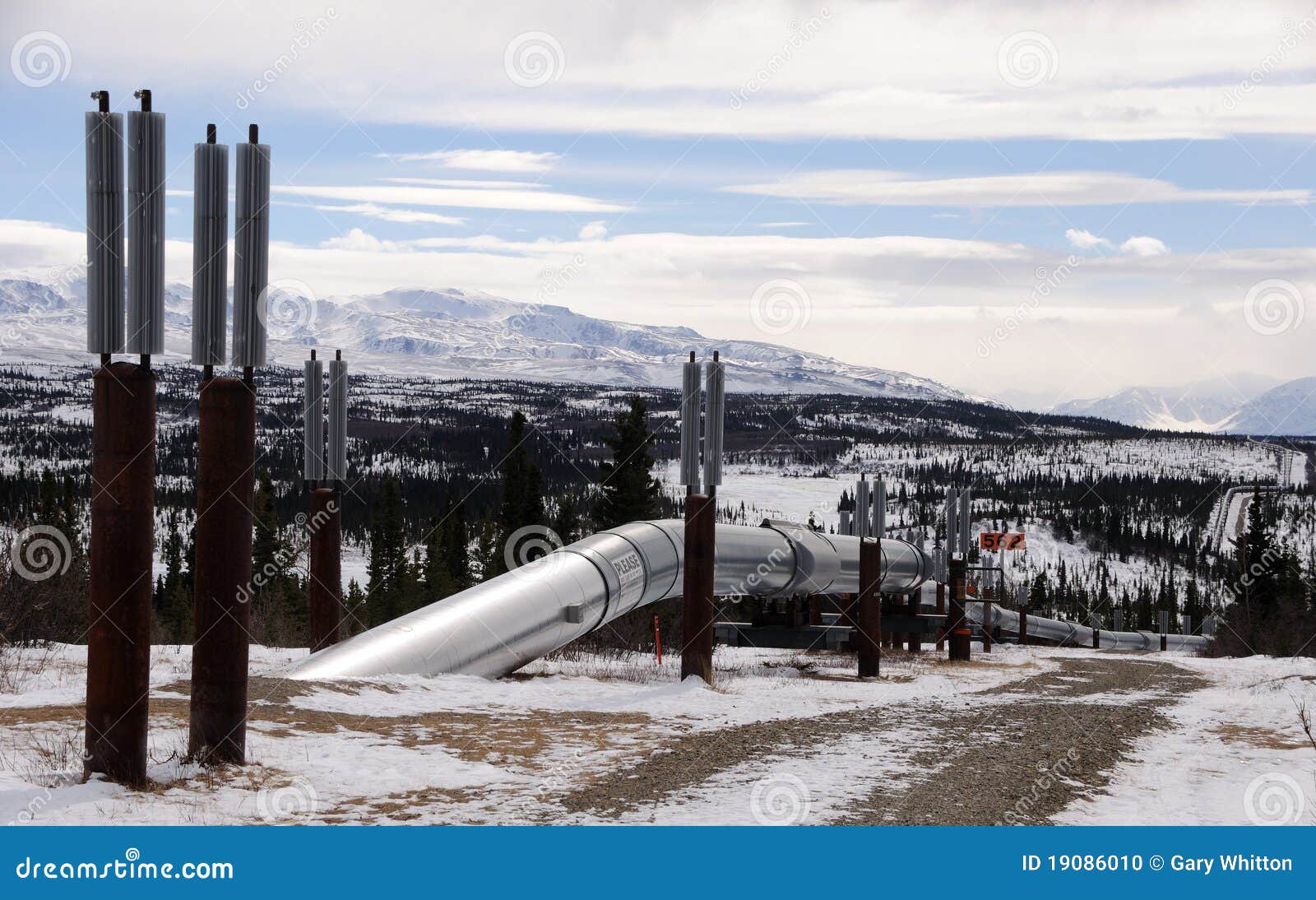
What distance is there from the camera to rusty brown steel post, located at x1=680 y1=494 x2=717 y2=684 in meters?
20.2

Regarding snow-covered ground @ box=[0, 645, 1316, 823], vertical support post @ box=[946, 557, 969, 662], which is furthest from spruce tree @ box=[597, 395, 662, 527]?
snow-covered ground @ box=[0, 645, 1316, 823]

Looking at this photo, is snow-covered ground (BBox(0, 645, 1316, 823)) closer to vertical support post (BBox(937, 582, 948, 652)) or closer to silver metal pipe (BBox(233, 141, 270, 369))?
silver metal pipe (BBox(233, 141, 270, 369))

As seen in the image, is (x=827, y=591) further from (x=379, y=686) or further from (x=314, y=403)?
(x=379, y=686)

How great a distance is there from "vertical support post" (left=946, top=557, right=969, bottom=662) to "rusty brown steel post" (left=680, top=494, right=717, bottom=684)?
1571 cm

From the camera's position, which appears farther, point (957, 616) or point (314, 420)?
point (957, 616)

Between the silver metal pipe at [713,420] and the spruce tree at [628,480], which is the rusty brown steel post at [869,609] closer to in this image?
the silver metal pipe at [713,420]

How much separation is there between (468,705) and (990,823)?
741 cm

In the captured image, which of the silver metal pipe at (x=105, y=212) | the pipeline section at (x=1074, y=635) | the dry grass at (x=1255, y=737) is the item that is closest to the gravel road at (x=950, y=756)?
the dry grass at (x=1255, y=737)

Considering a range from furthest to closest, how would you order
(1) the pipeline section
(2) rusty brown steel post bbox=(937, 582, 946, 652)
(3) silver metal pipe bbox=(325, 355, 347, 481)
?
(1) the pipeline section < (2) rusty brown steel post bbox=(937, 582, 946, 652) < (3) silver metal pipe bbox=(325, 355, 347, 481)

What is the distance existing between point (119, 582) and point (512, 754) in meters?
4.20

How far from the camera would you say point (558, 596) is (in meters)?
19.0

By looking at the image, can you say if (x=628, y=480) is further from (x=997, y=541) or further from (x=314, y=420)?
(x=314, y=420)

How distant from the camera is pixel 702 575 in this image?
20.6m

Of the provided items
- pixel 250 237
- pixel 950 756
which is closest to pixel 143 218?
pixel 250 237
